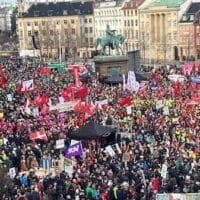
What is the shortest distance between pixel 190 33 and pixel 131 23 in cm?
1437

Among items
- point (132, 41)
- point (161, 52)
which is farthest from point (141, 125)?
point (132, 41)

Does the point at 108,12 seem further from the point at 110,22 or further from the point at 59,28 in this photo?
the point at 59,28

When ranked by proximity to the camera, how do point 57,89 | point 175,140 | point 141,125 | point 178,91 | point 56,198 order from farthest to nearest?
point 57,89 < point 178,91 < point 141,125 < point 175,140 < point 56,198

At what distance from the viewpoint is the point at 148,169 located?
21203mm

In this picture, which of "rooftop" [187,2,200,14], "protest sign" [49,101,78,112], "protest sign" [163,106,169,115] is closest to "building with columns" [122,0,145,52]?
"rooftop" [187,2,200,14]

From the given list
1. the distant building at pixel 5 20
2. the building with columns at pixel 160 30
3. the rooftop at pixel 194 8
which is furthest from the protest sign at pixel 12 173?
the distant building at pixel 5 20

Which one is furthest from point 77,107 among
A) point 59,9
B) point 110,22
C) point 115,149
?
point 59,9

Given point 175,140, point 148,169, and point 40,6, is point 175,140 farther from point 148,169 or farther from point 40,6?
point 40,6

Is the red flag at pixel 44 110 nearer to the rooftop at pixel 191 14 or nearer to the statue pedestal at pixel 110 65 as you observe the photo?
the statue pedestal at pixel 110 65

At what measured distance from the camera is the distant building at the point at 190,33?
87.0m

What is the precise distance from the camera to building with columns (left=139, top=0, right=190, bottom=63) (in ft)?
297

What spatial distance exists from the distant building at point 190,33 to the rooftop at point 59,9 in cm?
2513

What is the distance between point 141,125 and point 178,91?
6.98 meters

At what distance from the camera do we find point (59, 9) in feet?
377
